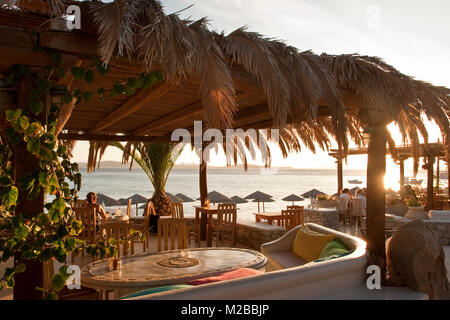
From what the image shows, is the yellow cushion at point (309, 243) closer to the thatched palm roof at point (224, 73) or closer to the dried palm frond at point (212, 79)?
the thatched palm roof at point (224, 73)

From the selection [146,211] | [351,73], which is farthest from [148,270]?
[146,211]

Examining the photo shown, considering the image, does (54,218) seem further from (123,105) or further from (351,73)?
(351,73)

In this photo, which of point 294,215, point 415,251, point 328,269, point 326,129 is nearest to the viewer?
point 328,269

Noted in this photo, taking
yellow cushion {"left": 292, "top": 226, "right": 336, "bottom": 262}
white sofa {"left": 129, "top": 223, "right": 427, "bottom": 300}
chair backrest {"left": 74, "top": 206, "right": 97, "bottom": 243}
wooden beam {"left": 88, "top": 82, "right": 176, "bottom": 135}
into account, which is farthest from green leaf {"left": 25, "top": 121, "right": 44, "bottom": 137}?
chair backrest {"left": 74, "top": 206, "right": 97, "bottom": 243}

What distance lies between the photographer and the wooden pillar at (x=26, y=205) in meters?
2.52

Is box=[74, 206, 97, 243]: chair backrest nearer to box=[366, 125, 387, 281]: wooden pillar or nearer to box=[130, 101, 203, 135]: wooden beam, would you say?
box=[130, 101, 203, 135]: wooden beam

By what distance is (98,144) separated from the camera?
9695mm

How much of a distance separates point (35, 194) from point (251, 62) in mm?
1949

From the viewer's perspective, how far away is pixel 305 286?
2562 mm

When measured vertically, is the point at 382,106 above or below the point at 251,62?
below

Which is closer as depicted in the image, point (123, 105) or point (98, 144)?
point (123, 105)

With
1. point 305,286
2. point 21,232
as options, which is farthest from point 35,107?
point 305,286

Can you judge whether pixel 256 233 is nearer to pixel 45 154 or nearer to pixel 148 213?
pixel 148 213

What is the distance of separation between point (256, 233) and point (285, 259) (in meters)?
2.78
